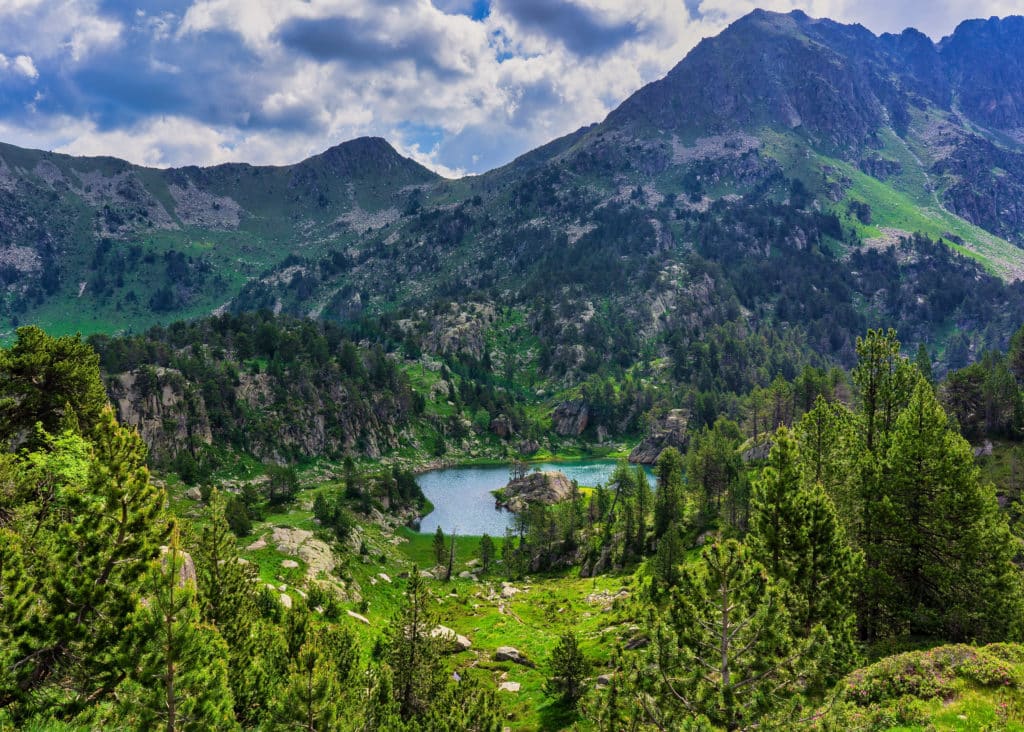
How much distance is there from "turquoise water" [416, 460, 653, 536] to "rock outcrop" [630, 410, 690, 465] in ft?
41.1

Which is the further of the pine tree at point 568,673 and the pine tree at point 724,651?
the pine tree at point 568,673

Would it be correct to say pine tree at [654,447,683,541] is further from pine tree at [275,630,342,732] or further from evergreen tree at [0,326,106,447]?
evergreen tree at [0,326,106,447]

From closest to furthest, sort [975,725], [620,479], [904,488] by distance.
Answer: [975,725] → [904,488] → [620,479]

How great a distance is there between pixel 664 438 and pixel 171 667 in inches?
7369

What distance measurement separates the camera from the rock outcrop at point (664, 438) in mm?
185750

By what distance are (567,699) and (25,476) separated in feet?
112

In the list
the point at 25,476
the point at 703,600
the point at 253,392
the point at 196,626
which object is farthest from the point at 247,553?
the point at 253,392

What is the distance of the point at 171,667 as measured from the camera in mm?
15992

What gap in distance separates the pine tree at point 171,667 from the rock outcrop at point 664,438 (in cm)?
17992

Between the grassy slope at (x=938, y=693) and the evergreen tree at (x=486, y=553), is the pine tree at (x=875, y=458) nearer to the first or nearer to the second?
the grassy slope at (x=938, y=693)

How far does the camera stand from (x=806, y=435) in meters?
42.9

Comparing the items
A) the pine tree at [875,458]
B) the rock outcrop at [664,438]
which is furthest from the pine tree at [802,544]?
the rock outcrop at [664,438]

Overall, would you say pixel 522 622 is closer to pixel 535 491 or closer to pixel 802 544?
pixel 802 544

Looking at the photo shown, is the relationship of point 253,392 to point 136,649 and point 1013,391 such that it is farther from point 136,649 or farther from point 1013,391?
point 1013,391
